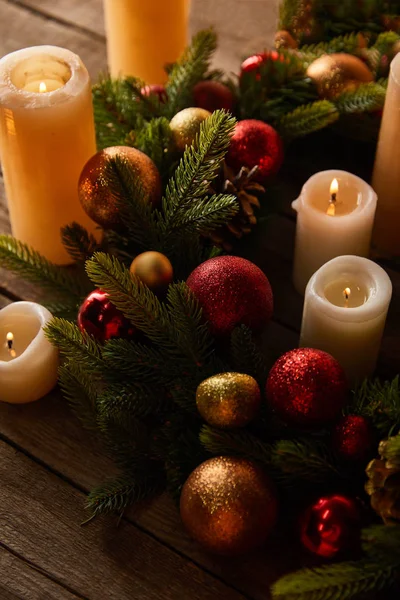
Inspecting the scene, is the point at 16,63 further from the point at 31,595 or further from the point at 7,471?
the point at 31,595

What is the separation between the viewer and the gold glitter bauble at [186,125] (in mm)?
998

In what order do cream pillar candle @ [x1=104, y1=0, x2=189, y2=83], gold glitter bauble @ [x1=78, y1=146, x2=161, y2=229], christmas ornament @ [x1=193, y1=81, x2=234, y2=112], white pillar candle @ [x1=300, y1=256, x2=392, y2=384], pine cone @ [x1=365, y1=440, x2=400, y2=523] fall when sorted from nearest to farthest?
pine cone @ [x1=365, y1=440, x2=400, y2=523] → white pillar candle @ [x1=300, y1=256, x2=392, y2=384] → gold glitter bauble @ [x1=78, y1=146, x2=161, y2=229] → christmas ornament @ [x1=193, y1=81, x2=234, y2=112] → cream pillar candle @ [x1=104, y1=0, x2=189, y2=83]

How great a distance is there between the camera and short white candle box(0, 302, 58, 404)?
2.99ft

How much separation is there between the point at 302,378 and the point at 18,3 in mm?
963

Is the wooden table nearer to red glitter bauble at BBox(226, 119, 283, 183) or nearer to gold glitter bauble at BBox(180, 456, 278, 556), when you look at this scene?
gold glitter bauble at BBox(180, 456, 278, 556)

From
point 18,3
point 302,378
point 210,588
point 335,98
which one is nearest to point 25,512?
point 210,588

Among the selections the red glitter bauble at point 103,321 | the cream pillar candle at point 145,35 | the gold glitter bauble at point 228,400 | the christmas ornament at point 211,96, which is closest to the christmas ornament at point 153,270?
the red glitter bauble at point 103,321

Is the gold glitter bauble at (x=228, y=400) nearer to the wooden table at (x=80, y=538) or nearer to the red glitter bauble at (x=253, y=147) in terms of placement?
the wooden table at (x=80, y=538)

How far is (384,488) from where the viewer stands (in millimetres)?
744

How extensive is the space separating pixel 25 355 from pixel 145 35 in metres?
0.55

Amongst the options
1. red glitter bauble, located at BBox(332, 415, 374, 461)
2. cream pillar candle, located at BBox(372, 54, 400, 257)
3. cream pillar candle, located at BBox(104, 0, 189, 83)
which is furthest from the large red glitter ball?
cream pillar candle, located at BBox(104, 0, 189, 83)

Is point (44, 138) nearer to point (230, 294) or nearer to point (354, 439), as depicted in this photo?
point (230, 294)

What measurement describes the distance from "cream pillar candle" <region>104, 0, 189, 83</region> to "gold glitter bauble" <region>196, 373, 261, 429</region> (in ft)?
1.91

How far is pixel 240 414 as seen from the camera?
0.79 m
